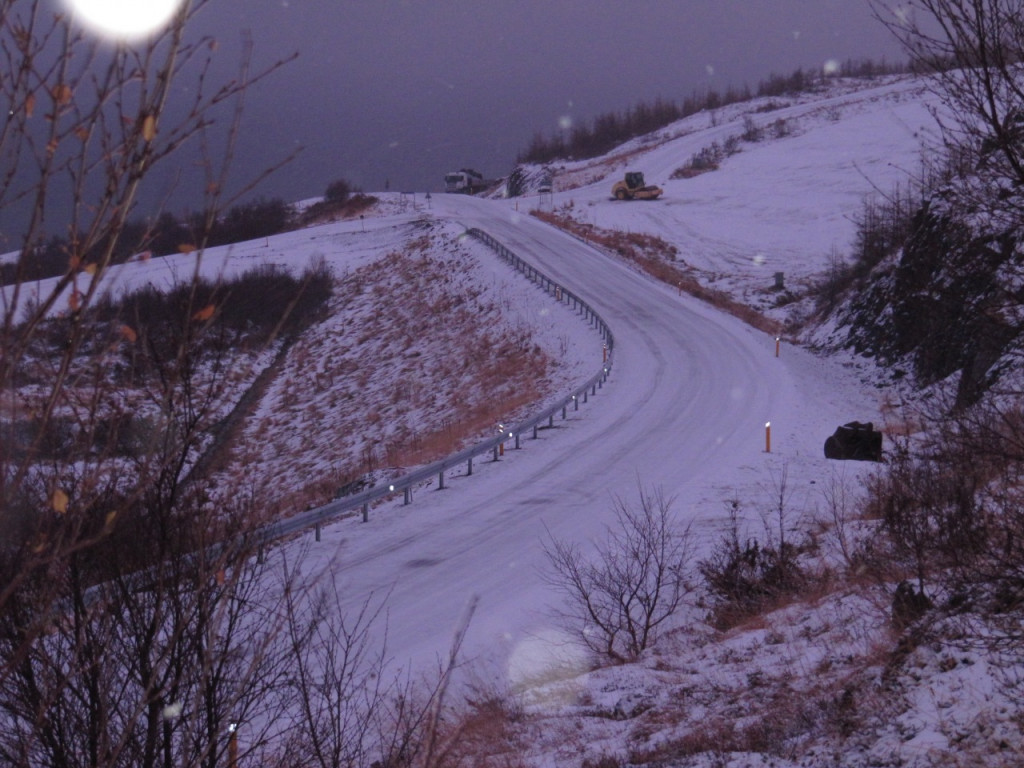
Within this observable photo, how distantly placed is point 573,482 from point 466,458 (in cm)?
262

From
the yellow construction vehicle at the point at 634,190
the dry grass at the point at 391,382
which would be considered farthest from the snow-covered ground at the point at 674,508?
the yellow construction vehicle at the point at 634,190

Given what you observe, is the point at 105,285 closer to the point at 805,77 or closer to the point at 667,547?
the point at 667,547

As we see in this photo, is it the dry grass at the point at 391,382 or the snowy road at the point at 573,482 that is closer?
the snowy road at the point at 573,482

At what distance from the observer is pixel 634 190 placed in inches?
2625

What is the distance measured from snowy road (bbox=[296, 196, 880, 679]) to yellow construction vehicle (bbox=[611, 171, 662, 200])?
32.7 m

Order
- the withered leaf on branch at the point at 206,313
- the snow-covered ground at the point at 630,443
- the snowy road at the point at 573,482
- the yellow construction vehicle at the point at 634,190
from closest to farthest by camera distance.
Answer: the withered leaf on branch at the point at 206,313 → the snowy road at the point at 573,482 → the snow-covered ground at the point at 630,443 → the yellow construction vehicle at the point at 634,190

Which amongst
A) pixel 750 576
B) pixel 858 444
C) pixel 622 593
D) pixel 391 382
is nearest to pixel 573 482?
pixel 858 444

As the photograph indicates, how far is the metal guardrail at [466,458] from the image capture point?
1368 centimetres

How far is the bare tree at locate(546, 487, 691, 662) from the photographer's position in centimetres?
990

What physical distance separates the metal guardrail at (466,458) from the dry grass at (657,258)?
7.85 metres

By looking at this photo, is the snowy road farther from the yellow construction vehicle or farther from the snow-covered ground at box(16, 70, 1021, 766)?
the yellow construction vehicle

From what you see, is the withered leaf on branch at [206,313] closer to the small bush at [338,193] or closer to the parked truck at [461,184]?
the small bush at [338,193]

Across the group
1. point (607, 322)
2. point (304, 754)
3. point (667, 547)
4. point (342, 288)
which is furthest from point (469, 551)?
point (342, 288)

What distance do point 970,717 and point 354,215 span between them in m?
71.4
